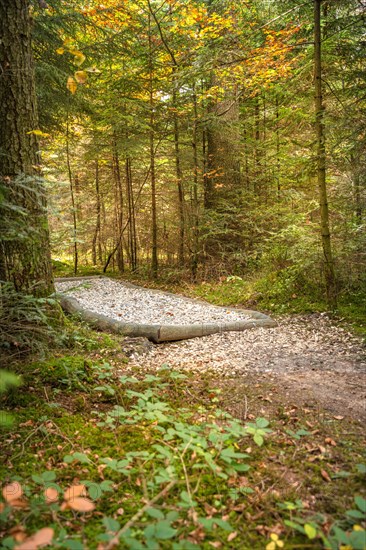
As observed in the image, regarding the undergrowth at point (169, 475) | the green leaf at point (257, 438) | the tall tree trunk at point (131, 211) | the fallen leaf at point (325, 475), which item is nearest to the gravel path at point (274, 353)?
the undergrowth at point (169, 475)

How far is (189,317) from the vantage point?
6105mm

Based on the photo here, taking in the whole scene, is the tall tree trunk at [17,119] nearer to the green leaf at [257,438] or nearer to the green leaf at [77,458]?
the green leaf at [77,458]

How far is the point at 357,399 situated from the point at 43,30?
8.10 m

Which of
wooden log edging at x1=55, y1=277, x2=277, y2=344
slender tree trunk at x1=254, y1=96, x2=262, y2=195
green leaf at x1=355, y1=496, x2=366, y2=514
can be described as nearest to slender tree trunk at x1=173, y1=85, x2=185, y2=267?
slender tree trunk at x1=254, y1=96, x2=262, y2=195

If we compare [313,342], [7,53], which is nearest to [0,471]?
[7,53]

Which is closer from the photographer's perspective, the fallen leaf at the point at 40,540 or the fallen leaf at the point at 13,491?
the fallen leaf at the point at 40,540

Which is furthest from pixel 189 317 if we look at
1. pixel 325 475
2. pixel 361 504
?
pixel 361 504

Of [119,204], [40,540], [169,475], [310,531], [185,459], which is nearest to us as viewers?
[40,540]

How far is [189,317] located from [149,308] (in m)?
1.07

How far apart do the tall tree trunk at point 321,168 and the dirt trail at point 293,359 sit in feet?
1.94

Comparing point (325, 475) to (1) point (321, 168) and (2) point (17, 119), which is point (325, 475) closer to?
(2) point (17, 119)

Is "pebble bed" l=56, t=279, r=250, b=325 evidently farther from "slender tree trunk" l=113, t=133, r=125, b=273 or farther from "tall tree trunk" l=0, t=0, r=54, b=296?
"slender tree trunk" l=113, t=133, r=125, b=273

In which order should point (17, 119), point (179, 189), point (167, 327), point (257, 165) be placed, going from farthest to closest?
point (257, 165), point (179, 189), point (167, 327), point (17, 119)

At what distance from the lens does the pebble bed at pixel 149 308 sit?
5.96 metres
